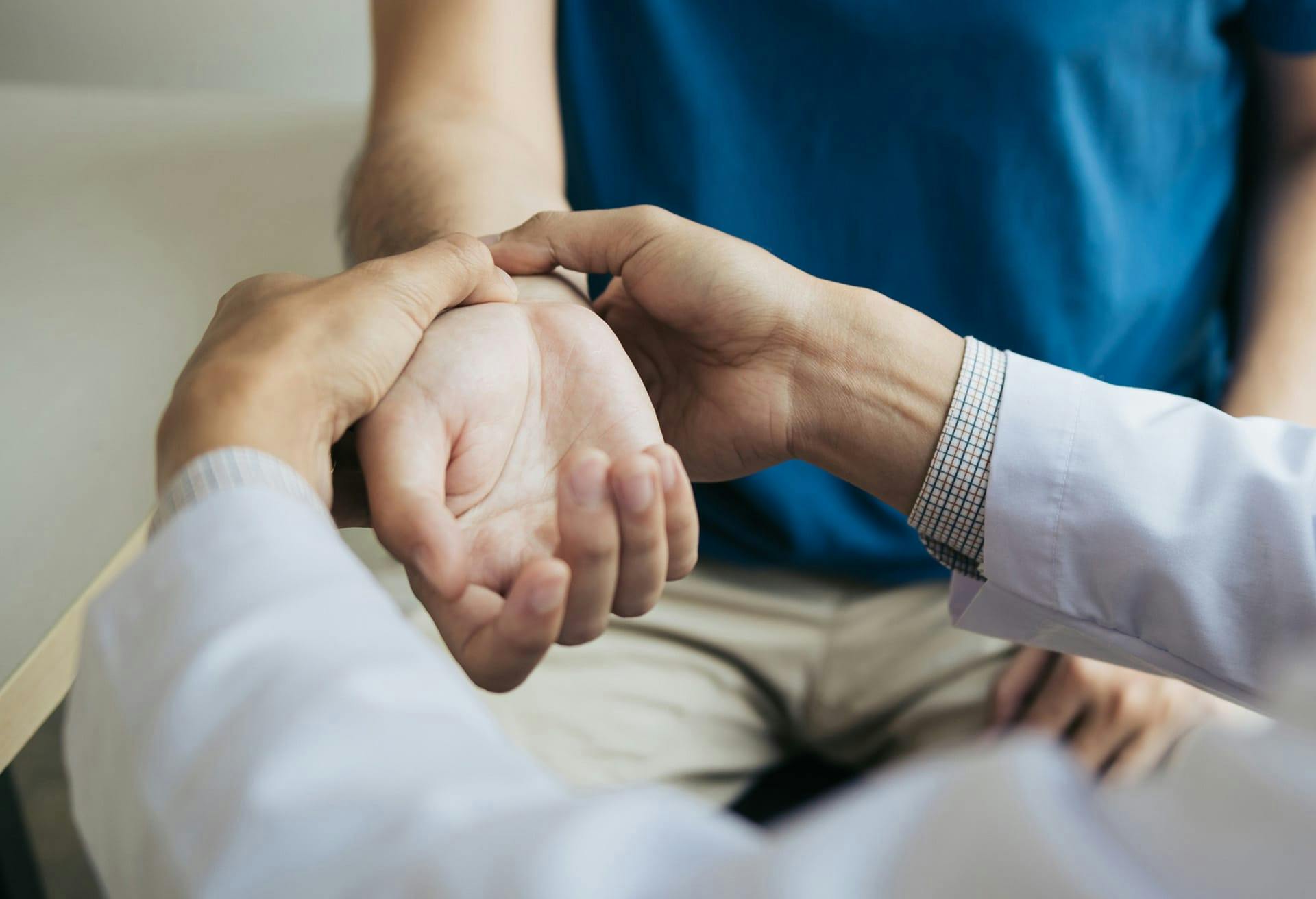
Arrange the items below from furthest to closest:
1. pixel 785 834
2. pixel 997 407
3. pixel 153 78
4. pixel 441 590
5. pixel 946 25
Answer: pixel 153 78 → pixel 946 25 → pixel 997 407 → pixel 441 590 → pixel 785 834

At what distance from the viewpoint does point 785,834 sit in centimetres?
20

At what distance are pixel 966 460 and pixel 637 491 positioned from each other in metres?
0.23

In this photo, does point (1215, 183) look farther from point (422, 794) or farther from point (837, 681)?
point (422, 794)

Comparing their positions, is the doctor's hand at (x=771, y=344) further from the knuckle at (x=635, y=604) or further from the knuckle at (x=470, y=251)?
the knuckle at (x=635, y=604)

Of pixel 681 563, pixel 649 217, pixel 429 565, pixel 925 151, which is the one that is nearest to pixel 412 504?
pixel 429 565

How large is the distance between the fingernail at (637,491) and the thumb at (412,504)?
0.22 ft

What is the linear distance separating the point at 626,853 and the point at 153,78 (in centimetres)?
99

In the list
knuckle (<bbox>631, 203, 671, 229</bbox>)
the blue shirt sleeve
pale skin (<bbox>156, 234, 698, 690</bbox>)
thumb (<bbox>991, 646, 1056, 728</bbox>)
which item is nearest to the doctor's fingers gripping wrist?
pale skin (<bbox>156, 234, 698, 690</bbox>)

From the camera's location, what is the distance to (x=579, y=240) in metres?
0.54

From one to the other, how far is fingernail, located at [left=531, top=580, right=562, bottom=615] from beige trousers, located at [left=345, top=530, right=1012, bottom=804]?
358 millimetres

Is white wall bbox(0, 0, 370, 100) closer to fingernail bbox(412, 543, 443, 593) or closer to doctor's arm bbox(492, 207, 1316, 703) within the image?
doctor's arm bbox(492, 207, 1316, 703)

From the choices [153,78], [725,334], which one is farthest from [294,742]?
[153,78]

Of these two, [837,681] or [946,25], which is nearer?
[946,25]

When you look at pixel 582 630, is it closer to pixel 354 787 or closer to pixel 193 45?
pixel 354 787
